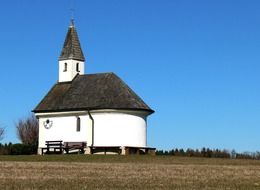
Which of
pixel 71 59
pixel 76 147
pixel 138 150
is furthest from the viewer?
pixel 71 59

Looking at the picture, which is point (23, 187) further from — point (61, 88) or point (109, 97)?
point (61, 88)

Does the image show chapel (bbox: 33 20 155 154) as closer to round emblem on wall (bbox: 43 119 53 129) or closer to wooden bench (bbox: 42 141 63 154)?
round emblem on wall (bbox: 43 119 53 129)

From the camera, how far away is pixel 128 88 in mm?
65750

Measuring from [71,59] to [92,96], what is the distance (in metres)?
6.79

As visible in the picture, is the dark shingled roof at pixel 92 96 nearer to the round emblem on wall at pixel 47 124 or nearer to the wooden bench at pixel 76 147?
the round emblem on wall at pixel 47 124

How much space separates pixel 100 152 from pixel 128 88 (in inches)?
305

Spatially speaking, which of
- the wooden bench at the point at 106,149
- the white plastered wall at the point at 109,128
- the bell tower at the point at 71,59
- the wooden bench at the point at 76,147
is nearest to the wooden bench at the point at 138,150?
the white plastered wall at the point at 109,128

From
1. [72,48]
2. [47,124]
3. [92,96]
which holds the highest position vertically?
[72,48]

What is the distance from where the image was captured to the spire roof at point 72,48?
6969cm

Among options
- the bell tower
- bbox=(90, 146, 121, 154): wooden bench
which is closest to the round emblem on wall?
the bell tower

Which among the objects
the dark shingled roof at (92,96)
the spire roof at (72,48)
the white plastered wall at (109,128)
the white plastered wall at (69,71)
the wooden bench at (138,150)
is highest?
the spire roof at (72,48)

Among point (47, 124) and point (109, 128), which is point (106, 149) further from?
point (47, 124)

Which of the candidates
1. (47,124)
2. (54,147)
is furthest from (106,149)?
(47,124)

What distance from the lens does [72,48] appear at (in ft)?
229
